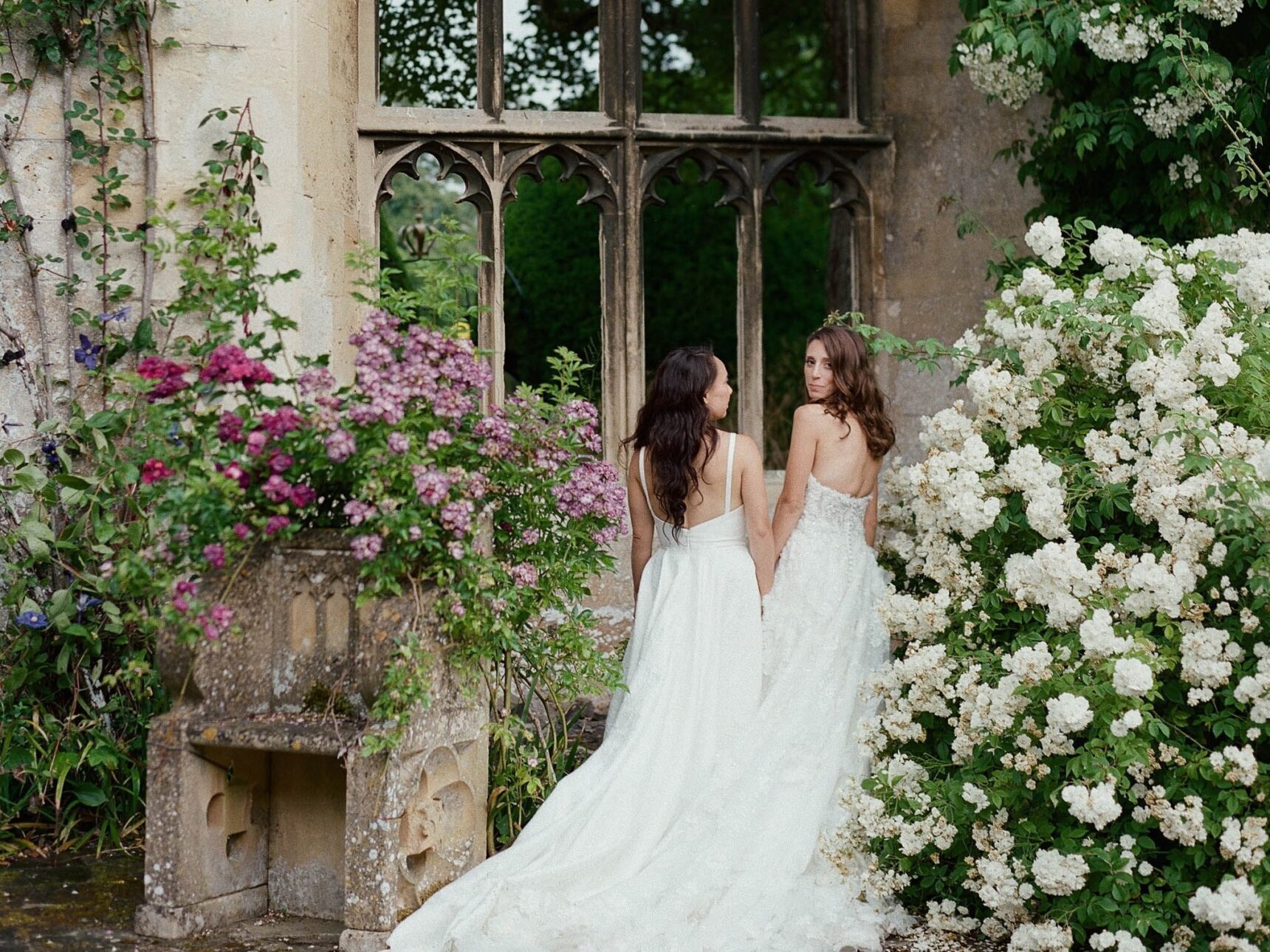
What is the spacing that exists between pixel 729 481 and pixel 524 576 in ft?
3.02

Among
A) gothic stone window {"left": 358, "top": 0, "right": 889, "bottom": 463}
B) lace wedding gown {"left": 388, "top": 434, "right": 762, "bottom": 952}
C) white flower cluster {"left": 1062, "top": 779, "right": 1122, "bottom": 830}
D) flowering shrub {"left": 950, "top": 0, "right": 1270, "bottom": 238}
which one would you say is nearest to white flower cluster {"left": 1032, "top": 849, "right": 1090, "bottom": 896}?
white flower cluster {"left": 1062, "top": 779, "right": 1122, "bottom": 830}

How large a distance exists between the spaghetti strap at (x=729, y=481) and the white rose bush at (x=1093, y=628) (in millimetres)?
586

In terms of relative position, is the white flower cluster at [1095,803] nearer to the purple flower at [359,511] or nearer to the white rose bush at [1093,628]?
the white rose bush at [1093,628]

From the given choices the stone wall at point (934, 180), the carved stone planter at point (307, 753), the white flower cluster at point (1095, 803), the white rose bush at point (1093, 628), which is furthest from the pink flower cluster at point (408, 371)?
Answer: the stone wall at point (934, 180)

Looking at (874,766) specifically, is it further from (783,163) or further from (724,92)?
(724,92)

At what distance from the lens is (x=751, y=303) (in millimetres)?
6469

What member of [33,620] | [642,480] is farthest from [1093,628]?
[33,620]

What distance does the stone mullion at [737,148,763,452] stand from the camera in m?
6.45

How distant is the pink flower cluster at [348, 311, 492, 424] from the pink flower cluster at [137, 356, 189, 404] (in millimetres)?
494

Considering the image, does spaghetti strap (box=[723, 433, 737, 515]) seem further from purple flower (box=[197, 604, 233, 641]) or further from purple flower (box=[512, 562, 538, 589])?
purple flower (box=[197, 604, 233, 641])

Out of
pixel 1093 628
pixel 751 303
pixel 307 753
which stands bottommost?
pixel 307 753

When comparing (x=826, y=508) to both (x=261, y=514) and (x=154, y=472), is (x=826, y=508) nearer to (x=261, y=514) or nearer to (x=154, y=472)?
(x=261, y=514)

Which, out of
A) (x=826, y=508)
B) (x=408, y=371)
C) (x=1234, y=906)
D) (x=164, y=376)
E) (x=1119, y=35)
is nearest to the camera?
(x=1234, y=906)

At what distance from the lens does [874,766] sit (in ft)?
13.6
